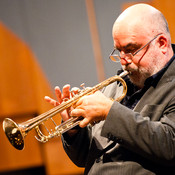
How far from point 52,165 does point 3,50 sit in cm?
150

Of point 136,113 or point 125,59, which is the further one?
point 125,59

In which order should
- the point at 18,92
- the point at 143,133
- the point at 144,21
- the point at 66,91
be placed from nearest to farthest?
the point at 143,133 < the point at 144,21 < the point at 66,91 < the point at 18,92

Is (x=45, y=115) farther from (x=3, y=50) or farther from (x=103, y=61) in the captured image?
(x=3, y=50)

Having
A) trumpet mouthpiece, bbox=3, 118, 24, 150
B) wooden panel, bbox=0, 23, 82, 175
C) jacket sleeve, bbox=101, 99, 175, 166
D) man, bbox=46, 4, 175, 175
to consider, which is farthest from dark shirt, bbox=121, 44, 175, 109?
wooden panel, bbox=0, 23, 82, 175

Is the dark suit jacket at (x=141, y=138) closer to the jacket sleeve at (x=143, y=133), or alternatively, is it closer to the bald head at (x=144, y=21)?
the jacket sleeve at (x=143, y=133)

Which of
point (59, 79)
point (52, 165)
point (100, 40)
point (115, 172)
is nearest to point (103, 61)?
point (100, 40)

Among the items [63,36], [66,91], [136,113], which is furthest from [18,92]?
[136,113]

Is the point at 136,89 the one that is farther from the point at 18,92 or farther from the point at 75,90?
the point at 18,92

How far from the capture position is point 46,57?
384 centimetres

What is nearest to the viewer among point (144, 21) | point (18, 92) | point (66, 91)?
point (144, 21)

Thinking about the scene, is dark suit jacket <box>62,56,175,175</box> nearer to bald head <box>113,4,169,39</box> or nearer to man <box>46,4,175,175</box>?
man <box>46,4,175,175</box>

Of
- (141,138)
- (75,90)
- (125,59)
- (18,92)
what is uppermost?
(125,59)

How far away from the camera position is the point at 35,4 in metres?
3.84

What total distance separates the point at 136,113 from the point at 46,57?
2.45m
